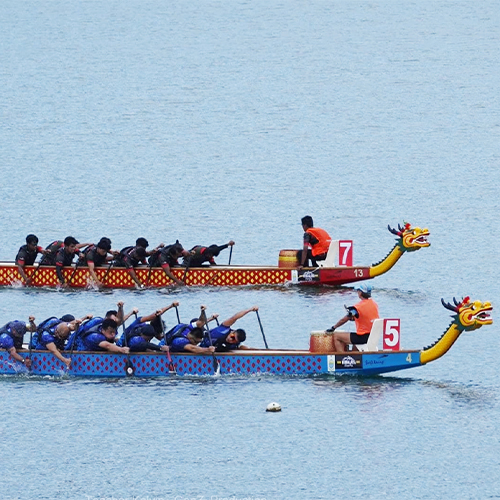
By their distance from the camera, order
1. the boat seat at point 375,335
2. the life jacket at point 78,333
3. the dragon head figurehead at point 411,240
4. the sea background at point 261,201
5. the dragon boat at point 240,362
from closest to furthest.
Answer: the sea background at point 261,201
the boat seat at point 375,335
the dragon boat at point 240,362
the life jacket at point 78,333
the dragon head figurehead at point 411,240

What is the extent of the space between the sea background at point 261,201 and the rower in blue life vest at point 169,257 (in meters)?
0.65

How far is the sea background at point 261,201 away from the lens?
3834 centimetres

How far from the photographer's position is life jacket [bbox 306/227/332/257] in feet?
174

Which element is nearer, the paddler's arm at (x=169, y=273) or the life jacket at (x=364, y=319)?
the life jacket at (x=364, y=319)

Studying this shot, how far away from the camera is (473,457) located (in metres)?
38.3

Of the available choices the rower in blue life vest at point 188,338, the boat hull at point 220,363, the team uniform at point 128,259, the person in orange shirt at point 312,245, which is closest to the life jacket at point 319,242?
the person in orange shirt at point 312,245

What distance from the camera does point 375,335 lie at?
41.6 meters

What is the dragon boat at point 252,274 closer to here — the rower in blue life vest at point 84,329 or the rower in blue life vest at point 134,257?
the rower in blue life vest at point 134,257

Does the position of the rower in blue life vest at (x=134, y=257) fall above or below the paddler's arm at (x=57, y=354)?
above

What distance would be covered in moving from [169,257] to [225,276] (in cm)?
175

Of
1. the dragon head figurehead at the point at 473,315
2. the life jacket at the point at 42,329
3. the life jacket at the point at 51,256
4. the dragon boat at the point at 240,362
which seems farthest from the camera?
the life jacket at the point at 51,256

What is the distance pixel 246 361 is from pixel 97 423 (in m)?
4.10

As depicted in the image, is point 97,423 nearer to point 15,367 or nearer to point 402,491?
point 15,367

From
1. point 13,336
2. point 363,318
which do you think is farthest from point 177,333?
point 363,318
